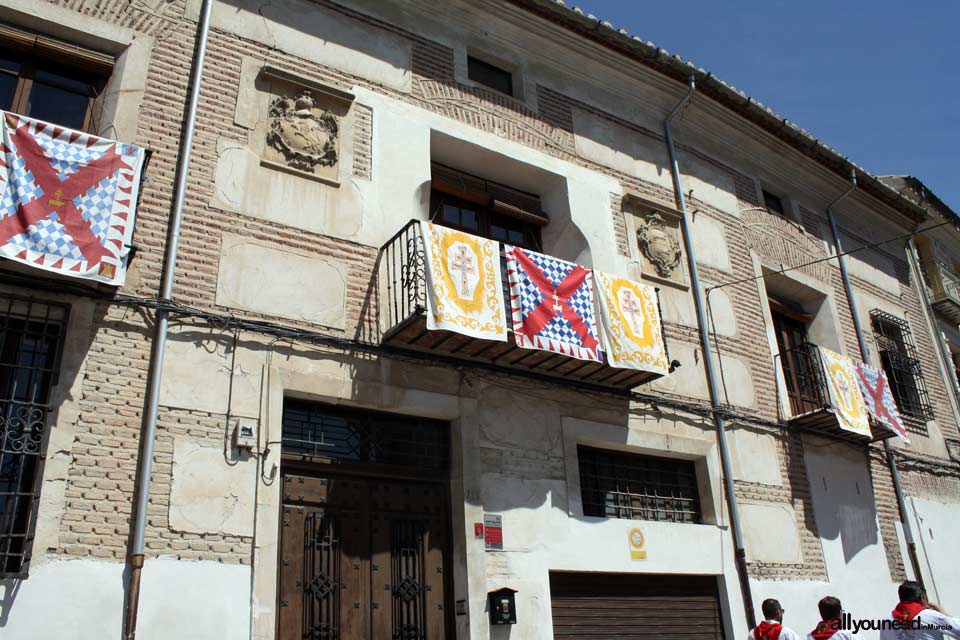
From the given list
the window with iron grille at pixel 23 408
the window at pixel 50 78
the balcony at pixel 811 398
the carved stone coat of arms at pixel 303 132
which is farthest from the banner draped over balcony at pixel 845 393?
the window at pixel 50 78

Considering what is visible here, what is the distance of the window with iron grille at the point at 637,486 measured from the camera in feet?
29.5

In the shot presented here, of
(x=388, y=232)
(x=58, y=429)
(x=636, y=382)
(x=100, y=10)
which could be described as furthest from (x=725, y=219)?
(x=58, y=429)

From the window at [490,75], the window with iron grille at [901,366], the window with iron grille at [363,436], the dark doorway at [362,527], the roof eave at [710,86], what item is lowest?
the dark doorway at [362,527]

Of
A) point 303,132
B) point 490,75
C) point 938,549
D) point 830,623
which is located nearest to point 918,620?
point 830,623

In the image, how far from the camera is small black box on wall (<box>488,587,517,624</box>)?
7.32 m

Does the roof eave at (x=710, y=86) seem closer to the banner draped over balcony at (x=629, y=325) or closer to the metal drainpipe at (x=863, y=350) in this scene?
the metal drainpipe at (x=863, y=350)

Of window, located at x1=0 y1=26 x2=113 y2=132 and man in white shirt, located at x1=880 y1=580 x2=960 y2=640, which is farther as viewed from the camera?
window, located at x1=0 y1=26 x2=113 y2=132

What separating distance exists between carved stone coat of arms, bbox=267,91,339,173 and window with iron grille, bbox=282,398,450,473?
7.84 feet

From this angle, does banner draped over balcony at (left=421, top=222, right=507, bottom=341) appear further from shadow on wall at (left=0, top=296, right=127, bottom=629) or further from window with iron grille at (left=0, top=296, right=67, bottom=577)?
window with iron grille at (left=0, top=296, right=67, bottom=577)

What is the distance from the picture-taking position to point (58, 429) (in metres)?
5.98

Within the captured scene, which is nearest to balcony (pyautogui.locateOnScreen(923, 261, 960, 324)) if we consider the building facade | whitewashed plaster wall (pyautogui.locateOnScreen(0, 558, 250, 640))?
the building facade

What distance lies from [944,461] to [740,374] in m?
5.37

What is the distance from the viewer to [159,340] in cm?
657

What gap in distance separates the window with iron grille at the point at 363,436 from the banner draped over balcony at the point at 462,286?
1.16m
